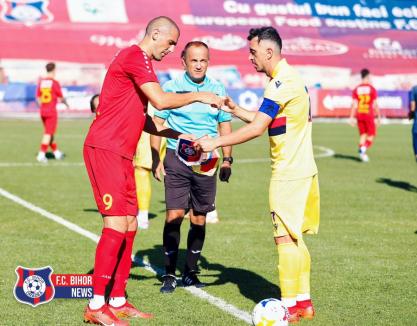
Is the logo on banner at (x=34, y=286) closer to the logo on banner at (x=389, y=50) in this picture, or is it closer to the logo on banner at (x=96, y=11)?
the logo on banner at (x=96, y=11)

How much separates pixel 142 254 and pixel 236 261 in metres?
1.14

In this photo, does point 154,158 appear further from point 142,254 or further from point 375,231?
point 375,231

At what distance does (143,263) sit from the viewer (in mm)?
9250

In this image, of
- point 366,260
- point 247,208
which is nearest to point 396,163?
point 247,208

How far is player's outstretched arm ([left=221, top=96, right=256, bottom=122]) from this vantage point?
6.70m

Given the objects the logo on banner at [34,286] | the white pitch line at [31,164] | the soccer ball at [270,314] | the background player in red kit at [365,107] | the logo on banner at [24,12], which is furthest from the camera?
the logo on banner at [24,12]

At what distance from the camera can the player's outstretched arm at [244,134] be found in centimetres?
659

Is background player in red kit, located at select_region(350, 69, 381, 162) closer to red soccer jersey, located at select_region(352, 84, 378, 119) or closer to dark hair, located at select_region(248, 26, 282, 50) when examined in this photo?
red soccer jersey, located at select_region(352, 84, 378, 119)

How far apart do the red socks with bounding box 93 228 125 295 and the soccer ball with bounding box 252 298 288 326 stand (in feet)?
3.98

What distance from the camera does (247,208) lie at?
535 inches

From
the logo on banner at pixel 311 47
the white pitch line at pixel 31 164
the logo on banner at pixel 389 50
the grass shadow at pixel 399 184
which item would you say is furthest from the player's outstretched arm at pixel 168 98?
the logo on banner at pixel 389 50

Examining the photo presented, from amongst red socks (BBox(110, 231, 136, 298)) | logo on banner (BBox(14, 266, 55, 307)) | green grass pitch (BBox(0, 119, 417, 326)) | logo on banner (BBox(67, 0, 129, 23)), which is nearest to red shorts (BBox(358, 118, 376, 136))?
green grass pitch (BBox(0, 119, 417, 326))

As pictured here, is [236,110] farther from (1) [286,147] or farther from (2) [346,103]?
(2) [346,103]

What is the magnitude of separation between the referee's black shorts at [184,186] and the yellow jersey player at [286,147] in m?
1.53
